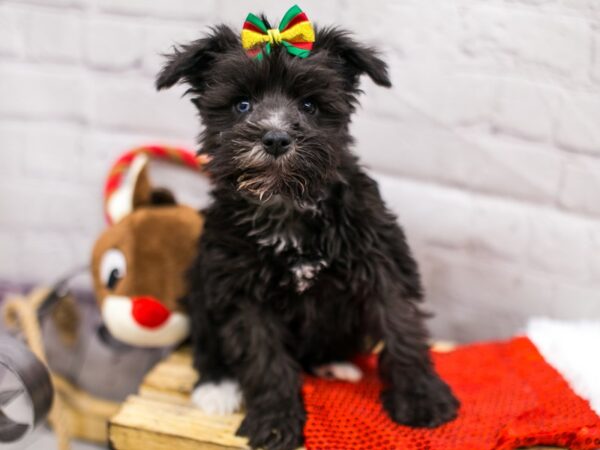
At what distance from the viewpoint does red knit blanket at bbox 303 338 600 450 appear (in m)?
1.49

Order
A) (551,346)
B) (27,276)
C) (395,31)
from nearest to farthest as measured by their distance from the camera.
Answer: (551,346) → (395,31) → (27,276)

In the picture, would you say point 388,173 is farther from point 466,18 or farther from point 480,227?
point 466,18

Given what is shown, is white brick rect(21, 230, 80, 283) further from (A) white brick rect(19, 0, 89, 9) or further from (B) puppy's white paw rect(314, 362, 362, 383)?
(B) puppy's white paw rect(314, 362, 362, 383)

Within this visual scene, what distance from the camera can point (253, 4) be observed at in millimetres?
1958

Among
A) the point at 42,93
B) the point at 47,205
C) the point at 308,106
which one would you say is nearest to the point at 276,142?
the point at 308,106

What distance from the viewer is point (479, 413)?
1583mm

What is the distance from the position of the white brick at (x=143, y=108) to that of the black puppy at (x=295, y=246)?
57 cm

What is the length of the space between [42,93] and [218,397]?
1.24 m

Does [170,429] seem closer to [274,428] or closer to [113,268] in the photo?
[274,428]

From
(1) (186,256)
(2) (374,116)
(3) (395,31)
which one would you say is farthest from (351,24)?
(1) (186,256)

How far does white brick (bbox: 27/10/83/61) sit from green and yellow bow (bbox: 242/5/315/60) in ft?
3.17

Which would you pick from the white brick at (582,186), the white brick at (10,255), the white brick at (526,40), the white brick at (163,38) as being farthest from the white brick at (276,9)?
the white brick at (10,255)

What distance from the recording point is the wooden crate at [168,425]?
1560 millimetres

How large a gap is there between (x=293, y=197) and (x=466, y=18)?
0.83 meters
